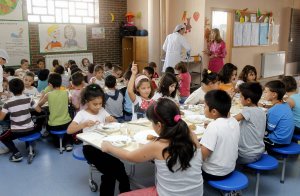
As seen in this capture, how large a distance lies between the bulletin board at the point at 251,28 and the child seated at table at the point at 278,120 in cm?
562

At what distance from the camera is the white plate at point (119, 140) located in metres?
2.29

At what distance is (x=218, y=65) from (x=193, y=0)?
1.74m

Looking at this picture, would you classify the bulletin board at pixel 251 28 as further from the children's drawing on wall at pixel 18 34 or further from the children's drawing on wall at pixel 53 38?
the children's drawing on wall at pixel 18 34

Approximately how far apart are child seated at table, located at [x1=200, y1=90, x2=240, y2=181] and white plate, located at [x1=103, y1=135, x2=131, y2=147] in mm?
570

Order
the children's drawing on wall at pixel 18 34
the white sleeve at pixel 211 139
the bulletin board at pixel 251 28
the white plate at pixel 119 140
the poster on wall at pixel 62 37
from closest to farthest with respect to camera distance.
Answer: the white sleeve at pixel 211 139 < the white plate at pixel 119 140 < the children's drawing on wall at pixel 18 34 < the poster on wall at pixel 62 37 < the bulletin board at pixel 251 28

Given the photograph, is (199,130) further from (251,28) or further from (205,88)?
(251,28)

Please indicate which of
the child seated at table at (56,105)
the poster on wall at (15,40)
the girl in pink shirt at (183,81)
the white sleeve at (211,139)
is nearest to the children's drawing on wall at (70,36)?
the poster on wall at (15,40)

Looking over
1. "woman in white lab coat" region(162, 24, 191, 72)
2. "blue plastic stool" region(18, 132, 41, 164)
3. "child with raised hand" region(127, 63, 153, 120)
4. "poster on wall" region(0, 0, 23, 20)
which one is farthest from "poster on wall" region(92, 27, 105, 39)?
"child with raised hand" region(127, 63, 153, 120)

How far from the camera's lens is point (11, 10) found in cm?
682

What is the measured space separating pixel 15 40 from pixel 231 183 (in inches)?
249

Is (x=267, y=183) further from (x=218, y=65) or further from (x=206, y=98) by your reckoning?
(x=218, y=65)

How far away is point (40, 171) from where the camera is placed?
3.50 metres

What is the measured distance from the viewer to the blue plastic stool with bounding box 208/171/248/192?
2.22m

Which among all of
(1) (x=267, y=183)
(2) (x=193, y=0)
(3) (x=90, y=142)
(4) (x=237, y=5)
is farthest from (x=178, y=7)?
(3) (x=90, y=142)
